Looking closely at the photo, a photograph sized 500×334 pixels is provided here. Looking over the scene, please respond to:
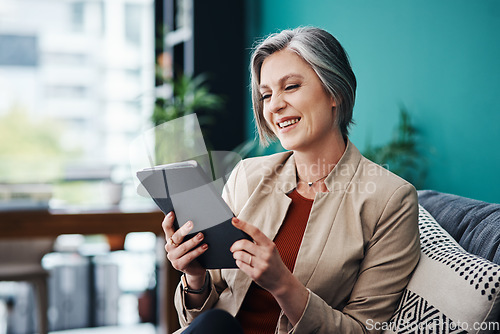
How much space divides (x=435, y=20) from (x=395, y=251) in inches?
42.1

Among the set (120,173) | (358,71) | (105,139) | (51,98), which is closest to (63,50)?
(51,98)

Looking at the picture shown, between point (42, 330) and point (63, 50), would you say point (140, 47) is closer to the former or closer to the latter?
point (63, 50)

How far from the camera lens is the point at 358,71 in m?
2.45

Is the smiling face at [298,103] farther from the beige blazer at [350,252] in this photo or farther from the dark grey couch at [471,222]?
the dark grey couch at [471,222]

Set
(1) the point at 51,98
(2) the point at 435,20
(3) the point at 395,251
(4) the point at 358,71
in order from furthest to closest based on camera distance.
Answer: (1) the point at 51,98, (4) the point at 358,71, (2) the point at 435,20, (3) the point at 395,251

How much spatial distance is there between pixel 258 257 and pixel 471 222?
57 cm

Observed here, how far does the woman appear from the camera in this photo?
3.80ft

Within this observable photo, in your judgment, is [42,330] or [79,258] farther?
[79,258]

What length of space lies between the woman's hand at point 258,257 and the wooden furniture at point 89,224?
1905 millimetres

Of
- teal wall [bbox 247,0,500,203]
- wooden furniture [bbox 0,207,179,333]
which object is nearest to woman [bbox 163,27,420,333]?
teal wall [bbox 247,0,500,203]

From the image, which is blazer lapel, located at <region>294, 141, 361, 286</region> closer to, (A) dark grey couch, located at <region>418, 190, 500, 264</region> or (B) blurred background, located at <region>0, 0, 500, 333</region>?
(A) dark grey couch, located at <region>418, 190, 500, 264</region>

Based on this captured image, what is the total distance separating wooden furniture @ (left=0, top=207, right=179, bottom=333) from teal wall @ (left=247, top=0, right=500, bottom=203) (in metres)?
1.26

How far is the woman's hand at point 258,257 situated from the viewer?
3.51 feet

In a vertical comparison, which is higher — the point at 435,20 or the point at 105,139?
the point at 435,20
